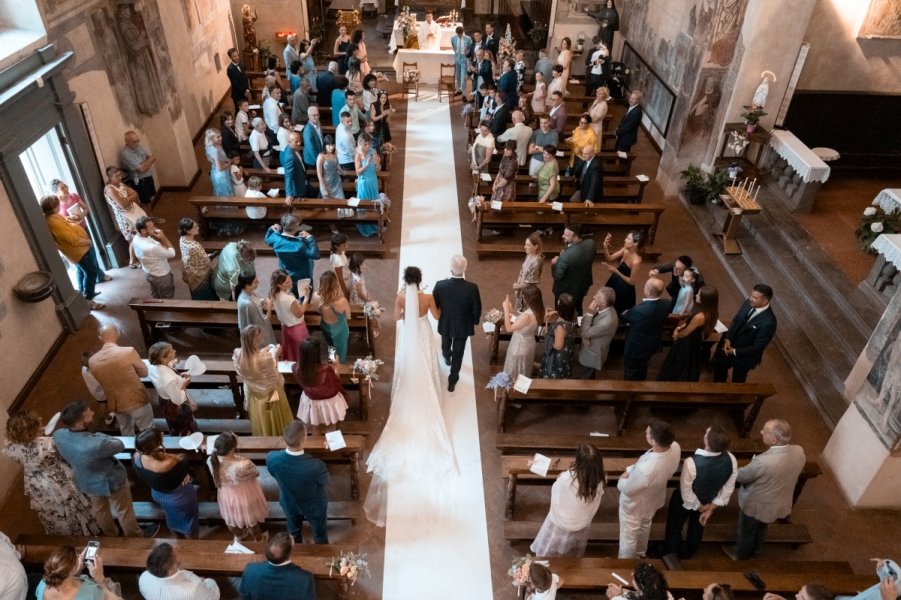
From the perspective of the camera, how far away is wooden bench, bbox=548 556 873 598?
489cm

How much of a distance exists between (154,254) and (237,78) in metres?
6.36

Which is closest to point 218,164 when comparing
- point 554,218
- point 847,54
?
point 554,218

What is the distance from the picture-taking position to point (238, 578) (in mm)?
5398

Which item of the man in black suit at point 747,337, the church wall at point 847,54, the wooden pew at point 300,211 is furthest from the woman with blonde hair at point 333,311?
the church wall at point 847,54

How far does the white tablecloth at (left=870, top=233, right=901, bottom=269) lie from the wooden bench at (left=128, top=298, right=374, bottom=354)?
6577 mm

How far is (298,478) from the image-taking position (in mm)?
4824

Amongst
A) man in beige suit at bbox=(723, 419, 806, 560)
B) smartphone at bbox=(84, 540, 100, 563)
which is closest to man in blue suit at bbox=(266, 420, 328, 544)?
smartphone at bbox=(84, 540, 100, 563)

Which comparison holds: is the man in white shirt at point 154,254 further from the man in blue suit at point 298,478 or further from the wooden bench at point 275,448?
the man in blue suit at point 298,478

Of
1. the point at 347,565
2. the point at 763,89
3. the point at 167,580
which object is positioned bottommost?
the point at 347,565

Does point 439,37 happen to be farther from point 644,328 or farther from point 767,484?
point 767,484

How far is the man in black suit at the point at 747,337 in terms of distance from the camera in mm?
6570

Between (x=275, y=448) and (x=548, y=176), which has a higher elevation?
(x=548, y=176)

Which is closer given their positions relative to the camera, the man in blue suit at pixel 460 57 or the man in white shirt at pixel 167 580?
the man in white shirt at pixel 167 580

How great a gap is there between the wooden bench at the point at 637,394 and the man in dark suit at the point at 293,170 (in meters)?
5.07
